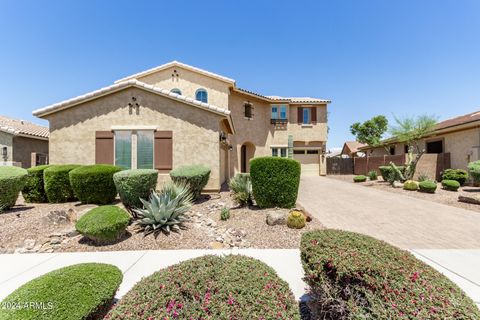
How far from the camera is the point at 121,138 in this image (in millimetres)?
10234

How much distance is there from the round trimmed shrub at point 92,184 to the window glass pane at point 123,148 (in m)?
2.27

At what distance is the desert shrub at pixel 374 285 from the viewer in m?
1.71

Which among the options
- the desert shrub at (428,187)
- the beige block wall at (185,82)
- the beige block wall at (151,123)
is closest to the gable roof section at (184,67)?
the beige block wall at (185,82)

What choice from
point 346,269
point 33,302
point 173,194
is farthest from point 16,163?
point 346,269

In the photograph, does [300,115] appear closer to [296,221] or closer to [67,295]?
[296,221]

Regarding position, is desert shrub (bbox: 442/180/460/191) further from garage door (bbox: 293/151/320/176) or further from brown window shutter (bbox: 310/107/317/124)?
brown window shutter (bbox: 310/107/317/124)

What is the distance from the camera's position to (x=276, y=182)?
7.04m

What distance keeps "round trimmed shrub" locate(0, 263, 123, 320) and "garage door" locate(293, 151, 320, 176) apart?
71.5ft

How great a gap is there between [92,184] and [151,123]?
393 centimetres

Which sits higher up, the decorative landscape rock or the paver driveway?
the decorative landscape rock

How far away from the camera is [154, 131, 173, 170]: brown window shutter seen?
33.3ft

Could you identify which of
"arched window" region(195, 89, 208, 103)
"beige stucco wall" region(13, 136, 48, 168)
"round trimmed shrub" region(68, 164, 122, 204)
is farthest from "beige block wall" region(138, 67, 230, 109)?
"round trimmed shrub" region(68, 164, 122, 204)

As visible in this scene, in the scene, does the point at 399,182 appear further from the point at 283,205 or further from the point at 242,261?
the point at 242,261

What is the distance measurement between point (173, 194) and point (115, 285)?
420 centimetres
